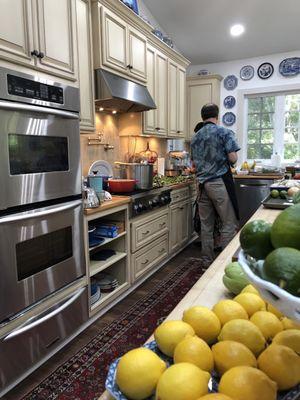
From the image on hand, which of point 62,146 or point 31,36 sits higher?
point 31,36

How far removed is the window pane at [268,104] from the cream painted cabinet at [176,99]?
1507 millimetres

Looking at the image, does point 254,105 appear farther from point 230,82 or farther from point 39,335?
point 39,335

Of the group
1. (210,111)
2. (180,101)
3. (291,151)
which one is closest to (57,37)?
(210,111)

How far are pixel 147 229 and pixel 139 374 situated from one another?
248cm

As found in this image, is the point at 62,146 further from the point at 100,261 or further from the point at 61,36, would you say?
the point at 100,261

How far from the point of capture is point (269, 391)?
1.60ft

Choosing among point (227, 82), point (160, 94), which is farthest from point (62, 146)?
point (227, 82)

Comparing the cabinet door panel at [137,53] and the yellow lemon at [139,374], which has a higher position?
the cabinet door panel at [137,53]

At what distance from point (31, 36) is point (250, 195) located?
12.0 feet

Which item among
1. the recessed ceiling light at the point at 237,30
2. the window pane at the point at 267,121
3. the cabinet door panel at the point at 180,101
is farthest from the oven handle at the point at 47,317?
the window pane at the point at 267,121

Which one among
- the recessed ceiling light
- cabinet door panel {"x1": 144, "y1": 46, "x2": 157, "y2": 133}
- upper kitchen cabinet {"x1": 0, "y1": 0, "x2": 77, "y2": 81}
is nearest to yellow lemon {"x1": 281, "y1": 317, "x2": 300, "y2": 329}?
upper kitchen cabinet {"x1": 0, "y1": 0, "x2": 77, "y2": 81}

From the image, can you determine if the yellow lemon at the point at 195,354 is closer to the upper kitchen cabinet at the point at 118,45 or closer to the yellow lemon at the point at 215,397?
the yellow lemon at the point at 215,397

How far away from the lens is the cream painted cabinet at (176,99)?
13.0ft

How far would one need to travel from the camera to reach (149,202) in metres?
2.96
